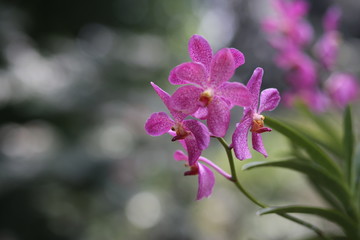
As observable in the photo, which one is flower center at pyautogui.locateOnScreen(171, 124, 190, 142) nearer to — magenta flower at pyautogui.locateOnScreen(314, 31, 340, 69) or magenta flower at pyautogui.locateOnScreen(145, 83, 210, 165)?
magenta flower at pyautogui.locateOnScreen(145, 83, 210, 165)

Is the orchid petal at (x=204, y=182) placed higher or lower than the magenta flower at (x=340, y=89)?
higher

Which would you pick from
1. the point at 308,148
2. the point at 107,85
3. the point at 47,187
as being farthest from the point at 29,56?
the point at 308,148

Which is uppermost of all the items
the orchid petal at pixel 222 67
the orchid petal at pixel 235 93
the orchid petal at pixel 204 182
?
the orchid petal at pixel 222 67

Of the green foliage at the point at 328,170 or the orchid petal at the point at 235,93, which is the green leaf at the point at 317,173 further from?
the orchid petal at the point at 235,93

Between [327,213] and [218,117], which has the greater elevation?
[218,117]

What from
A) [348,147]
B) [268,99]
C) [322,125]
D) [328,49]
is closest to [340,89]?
[328,49]

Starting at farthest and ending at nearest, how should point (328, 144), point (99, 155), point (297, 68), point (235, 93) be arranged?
point (99, 155) → point (297, 68) → point (328, 144) → point (235, 93)

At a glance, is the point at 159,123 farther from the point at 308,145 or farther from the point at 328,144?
the point at 328,144

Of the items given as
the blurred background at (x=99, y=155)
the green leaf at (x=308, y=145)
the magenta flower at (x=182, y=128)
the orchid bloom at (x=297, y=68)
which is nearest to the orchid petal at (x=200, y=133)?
the magenta flower at (x=182, y=128)

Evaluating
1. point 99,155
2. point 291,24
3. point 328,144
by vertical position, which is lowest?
point 99,155
